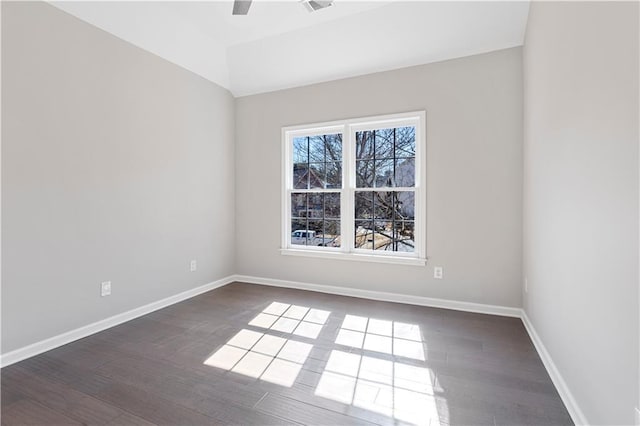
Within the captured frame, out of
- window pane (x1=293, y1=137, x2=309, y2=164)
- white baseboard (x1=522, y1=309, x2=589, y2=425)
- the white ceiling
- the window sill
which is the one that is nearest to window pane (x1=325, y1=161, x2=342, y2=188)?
window pane (x1=293, y1=137, x2=309, y2=164)

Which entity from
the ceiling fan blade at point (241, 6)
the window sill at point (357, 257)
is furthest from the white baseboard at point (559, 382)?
the ceiling fan blade at point (241, 6)

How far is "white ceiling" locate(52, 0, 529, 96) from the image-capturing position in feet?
9.25

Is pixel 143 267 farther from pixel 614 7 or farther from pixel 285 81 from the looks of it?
pixel 614 7

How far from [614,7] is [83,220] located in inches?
141

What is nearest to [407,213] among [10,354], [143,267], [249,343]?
[249,343]

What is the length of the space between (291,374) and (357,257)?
187cm

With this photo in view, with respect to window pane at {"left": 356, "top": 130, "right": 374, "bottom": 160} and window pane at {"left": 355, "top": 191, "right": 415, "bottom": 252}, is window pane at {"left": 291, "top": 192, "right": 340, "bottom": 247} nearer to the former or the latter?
window pane at {"left": 355, "top": 191, "right": 415, "bottom": 252}

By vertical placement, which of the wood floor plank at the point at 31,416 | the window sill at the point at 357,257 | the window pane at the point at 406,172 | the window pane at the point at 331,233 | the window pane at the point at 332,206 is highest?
the window pane at the point at 406,172

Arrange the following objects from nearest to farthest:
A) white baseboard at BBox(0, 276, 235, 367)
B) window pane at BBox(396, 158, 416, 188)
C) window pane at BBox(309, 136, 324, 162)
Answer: white baseboard at BBox(0, 276, 235, 367)
window pane at BBox(396, 158, 416, 188)
window pane at BBox(309, 136, 324, 162)

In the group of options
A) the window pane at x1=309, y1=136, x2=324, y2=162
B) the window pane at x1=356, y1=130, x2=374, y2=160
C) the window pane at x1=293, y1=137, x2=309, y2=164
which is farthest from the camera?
the window pane at x1=293, y1=137, x2=309, y2=164

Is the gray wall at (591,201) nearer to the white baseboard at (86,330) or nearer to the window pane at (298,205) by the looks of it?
the window pane at (298,205)

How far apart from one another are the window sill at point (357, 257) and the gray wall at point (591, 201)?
4.26 ft

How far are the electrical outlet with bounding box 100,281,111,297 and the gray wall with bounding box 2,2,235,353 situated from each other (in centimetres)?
4

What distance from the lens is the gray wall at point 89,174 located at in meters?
2.18
